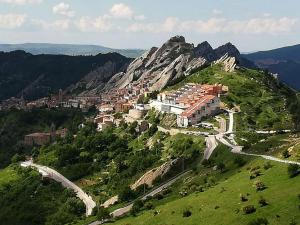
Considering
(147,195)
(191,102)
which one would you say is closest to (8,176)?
(191,102)

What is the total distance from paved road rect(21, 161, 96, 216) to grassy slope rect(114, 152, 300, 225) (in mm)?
33933

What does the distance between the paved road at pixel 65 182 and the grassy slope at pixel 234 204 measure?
33.9 metres

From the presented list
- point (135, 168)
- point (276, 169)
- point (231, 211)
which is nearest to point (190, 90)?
point (135, 168)

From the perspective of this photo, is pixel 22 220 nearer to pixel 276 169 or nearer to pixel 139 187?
pixel 139 187

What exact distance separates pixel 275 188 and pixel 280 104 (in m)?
94.1

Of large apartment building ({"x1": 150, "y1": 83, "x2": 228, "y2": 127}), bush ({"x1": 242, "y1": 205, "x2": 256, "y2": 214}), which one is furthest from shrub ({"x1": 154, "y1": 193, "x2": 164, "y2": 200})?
large apartment building ({"x1": 150, "y1": 83, "x2": 228, "y2": 127})

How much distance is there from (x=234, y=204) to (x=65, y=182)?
83.6m

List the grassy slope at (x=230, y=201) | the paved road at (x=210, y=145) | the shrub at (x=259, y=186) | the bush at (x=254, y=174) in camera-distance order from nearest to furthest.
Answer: the grassy slope at (x=230, y=201) → the shrub at (x=259, y=186) → the bush at (x=254, y=174) → the paved road at (x=210, y=145)

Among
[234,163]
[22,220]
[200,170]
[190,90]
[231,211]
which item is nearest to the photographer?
[231,211]

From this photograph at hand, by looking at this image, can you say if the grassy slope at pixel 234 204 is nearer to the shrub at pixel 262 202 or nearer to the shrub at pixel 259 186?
the shrub at pixel 262 202

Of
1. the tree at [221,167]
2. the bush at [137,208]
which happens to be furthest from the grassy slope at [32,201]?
the tree at [221,167]

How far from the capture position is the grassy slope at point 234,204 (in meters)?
64.3

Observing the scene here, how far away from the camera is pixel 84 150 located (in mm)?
171500

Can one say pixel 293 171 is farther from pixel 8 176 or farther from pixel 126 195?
pixel 8 176
